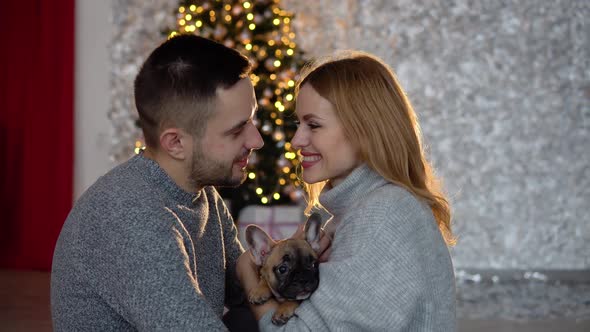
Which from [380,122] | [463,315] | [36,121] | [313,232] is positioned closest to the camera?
[380,122]

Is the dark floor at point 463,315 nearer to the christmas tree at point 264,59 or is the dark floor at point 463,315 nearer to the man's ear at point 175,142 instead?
the christmas tree at point 264,59

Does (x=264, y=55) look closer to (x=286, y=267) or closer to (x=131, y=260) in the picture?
(x=286, y=267)

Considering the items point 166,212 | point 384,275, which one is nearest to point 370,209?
point 384,275

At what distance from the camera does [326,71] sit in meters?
2.20

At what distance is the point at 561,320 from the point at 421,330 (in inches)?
134

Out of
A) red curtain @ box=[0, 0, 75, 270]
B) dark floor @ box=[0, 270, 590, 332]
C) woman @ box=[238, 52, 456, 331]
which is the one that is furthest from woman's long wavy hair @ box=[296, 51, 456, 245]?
red curtain @ box=[0, 0, 75, 270]

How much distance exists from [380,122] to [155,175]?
0.66m

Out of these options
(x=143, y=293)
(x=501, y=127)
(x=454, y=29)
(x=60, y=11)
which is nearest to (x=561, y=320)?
(x=501, y=127)

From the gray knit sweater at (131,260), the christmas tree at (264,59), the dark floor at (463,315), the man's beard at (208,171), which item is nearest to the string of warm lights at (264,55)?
the christmas tree at (264,59)

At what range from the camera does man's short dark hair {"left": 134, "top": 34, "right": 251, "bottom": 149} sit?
1939mm

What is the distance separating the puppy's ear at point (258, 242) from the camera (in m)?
2.30

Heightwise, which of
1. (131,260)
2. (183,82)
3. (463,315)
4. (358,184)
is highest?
(183,82)

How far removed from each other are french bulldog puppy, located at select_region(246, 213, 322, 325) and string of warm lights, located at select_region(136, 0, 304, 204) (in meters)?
3.42

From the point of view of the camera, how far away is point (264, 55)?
5.79 metres
